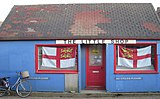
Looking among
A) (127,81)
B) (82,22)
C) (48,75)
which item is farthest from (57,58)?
(127,81)

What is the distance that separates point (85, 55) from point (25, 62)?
2665 mm

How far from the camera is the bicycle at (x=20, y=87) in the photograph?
11289mm

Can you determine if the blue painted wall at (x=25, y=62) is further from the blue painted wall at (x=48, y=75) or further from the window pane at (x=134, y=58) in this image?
the window pane at (x=134, y=58)

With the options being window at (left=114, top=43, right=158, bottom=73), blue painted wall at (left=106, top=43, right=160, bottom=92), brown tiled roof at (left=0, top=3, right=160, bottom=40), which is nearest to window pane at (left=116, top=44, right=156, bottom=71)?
window at (left=114, top=43, right=158, bottom=73)

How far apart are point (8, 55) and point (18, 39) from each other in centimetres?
85

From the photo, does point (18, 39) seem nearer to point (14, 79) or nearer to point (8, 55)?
point (8, 55)

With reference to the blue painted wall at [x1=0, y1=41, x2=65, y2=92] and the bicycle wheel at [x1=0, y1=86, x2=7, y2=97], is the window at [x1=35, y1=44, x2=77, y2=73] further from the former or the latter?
the bicycle wheel at [x1=0, y1=86, x2=7, y2=97]

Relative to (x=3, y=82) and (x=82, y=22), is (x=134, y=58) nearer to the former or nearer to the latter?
(x=82, y=22)

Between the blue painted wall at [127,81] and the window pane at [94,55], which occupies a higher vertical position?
the window pane at [94,55]

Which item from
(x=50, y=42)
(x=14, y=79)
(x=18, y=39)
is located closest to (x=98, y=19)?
(x=50, y=42)

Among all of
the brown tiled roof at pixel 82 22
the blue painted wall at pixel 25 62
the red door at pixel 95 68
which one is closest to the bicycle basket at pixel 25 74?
the blue painted wall at pixel 25 62

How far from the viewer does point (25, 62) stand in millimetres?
11703

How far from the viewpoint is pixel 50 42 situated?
11664 millimetres

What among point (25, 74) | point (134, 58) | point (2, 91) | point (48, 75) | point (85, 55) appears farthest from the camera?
point (85, 55)
